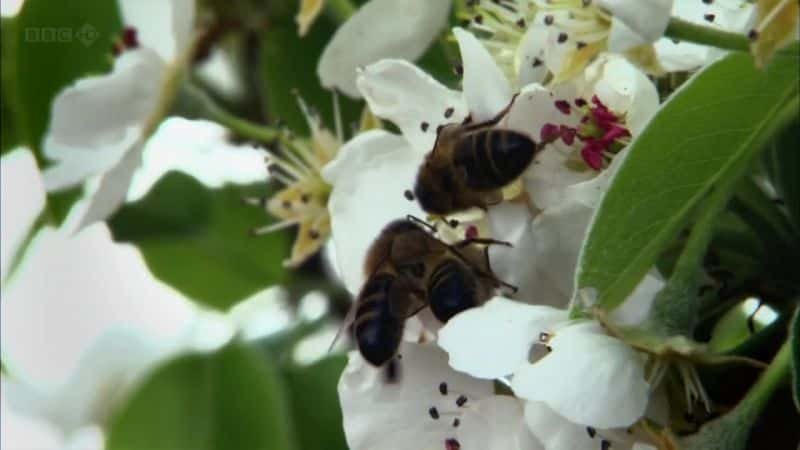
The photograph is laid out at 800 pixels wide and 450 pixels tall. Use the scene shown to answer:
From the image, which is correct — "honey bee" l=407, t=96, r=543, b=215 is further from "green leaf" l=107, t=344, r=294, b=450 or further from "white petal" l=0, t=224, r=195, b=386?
"white petal" l=0, t=224, r=195, b=386

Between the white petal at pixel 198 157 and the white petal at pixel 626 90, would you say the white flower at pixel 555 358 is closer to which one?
the white petal at pixel 626 90

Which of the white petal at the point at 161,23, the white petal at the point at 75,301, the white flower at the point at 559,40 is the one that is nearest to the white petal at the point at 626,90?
the white flower at the point at 559,40

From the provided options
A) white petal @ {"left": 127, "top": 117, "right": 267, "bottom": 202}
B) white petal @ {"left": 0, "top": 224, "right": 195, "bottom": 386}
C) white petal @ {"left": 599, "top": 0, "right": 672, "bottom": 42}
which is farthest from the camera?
white petal @ {"left": 0, "top": 224, "right": 195, "bottom": 386}

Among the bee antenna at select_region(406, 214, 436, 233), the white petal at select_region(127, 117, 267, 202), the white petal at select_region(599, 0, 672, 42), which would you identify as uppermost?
the white petal at select_region(599, 0, 672, 42)

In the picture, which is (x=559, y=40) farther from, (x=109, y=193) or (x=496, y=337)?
(x=109, y=193)

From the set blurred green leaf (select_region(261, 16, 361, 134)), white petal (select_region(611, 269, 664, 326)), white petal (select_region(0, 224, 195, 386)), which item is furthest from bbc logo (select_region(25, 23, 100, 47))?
white petal (select_region(0, 224, 195, 386))

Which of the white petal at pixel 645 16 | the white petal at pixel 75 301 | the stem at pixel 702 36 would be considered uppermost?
the white petal at pixel 645 16
